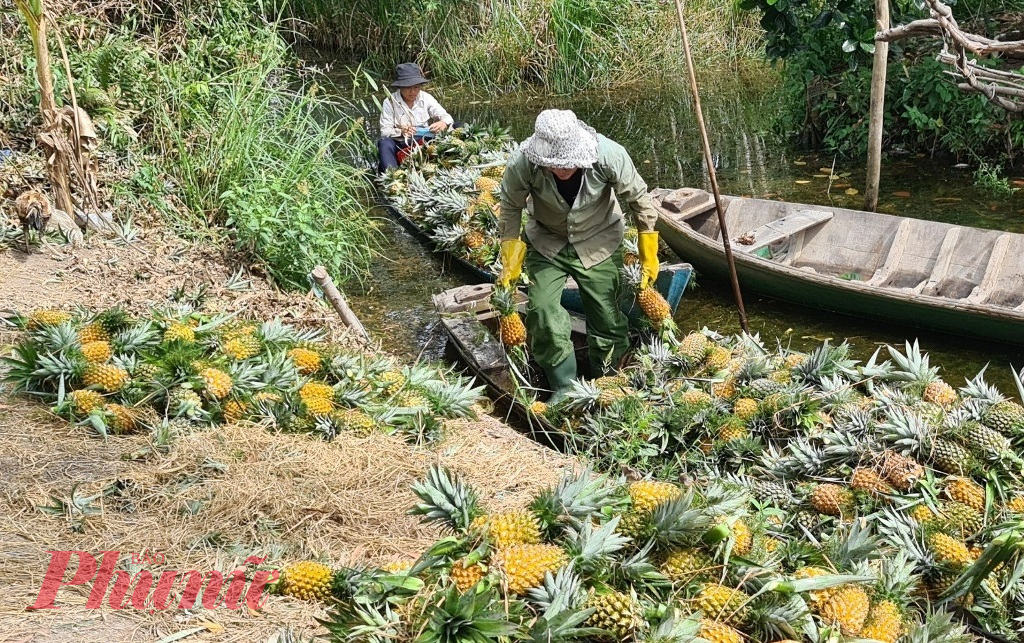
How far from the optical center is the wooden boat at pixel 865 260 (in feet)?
21.2

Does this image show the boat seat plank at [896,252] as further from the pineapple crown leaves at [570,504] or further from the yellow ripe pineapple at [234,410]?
the pineapple crown leaves at [570,504]

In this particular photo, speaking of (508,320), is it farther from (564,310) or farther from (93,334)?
(93,334)

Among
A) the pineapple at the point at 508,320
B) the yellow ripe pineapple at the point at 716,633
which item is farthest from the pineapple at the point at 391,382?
the yellow ripe pineapple at the point at 716,633

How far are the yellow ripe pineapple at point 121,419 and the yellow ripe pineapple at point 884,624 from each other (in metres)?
3.18

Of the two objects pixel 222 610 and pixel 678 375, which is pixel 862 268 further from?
pixel 222 610

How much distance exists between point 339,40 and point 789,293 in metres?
10.9

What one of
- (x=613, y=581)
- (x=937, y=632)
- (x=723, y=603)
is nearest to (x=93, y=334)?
(x=613, y=581)

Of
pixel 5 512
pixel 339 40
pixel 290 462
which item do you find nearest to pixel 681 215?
pixel 290 462

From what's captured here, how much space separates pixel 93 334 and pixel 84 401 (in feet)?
1.69

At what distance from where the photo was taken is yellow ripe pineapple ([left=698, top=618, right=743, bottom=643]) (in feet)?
8.80

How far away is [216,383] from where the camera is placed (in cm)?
454

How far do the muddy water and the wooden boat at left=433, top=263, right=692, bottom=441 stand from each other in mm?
601

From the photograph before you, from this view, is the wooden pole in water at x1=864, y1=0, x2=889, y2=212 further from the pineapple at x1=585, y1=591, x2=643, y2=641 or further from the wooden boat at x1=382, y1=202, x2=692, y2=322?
the pineapple at x1=585, y1=591, x2=643, y2=641

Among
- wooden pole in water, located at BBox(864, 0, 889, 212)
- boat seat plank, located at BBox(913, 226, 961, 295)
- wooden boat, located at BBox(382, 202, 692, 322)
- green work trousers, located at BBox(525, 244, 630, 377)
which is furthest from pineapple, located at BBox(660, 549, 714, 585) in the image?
wooden pole in water, located at BBox(864, 0, 889, 212)
